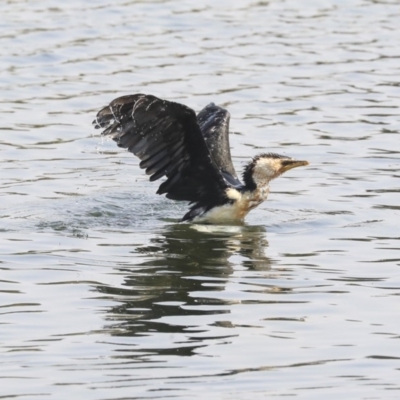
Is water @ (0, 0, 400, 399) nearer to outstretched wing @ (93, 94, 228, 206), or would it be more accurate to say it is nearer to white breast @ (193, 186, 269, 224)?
white breast @ (193, 186, 269, 224)

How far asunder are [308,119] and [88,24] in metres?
5.30

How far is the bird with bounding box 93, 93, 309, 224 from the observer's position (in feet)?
33.5

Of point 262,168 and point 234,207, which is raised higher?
point 262,168

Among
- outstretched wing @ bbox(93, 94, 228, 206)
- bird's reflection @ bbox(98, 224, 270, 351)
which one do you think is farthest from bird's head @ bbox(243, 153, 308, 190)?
bird's reflection @ bbox(98, 224, 270, 351)

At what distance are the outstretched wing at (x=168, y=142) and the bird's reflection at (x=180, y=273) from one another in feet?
1.17

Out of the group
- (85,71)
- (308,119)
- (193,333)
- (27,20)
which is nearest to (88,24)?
(27,20)

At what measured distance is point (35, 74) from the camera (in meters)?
16.5

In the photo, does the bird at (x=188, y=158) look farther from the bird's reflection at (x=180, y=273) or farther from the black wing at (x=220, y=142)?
the bird's reflection at (x=180, y=273)

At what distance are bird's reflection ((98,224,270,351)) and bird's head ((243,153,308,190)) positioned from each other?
42 cm

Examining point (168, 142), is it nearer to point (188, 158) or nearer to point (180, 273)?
point (188, 158)

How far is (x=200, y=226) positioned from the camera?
11.3 metres

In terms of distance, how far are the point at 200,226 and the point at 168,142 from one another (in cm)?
100

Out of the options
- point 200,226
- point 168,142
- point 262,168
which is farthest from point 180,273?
point 262,168

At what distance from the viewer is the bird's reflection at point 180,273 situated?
8281 millimetres
